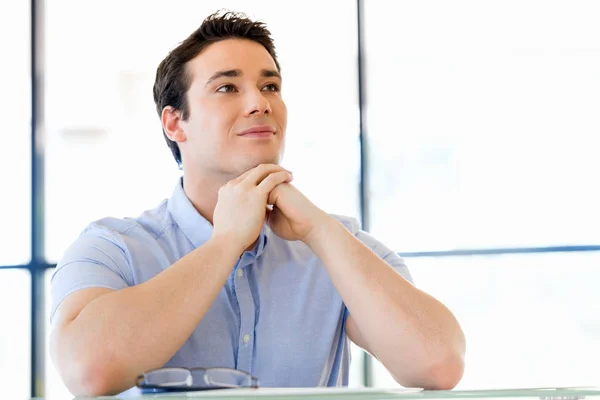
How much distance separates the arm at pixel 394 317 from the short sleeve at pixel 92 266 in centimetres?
41

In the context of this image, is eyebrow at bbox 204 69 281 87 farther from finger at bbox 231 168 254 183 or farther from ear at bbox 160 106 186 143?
finger at bbox 231 168 254 183

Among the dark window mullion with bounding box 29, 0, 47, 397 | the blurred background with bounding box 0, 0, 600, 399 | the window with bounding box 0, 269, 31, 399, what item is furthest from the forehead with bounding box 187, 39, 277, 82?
the window with bounding box 0, 269, 31, 399

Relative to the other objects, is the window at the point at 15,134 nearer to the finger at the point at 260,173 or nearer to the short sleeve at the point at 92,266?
the short sleeve at the point at 92,266

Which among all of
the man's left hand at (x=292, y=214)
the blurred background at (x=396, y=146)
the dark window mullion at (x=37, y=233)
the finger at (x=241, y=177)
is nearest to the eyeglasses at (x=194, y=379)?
the man's left hand at (x=292, y=214)

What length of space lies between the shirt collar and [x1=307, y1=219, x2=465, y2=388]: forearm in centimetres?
26

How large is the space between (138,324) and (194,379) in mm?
350

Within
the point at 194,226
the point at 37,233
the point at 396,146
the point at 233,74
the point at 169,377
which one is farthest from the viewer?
the point at 396,146

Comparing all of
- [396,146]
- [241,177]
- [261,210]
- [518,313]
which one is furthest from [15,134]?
[518,313]

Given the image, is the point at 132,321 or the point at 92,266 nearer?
the point at 132,321

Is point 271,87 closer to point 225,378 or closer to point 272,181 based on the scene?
Answer: point 272,181

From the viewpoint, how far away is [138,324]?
1.31 meters

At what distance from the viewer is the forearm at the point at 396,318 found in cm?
141

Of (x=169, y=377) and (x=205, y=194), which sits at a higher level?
(x=205, y=194)

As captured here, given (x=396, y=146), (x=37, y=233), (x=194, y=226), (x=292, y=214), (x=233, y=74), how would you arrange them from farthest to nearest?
(x=396, y=146), (x=37, y=233), (x=233, y=74), (x=194, y=226), (x=292, y=214)
